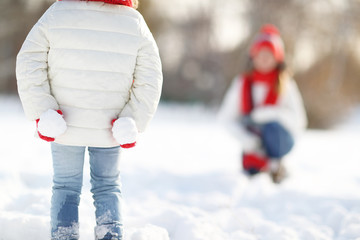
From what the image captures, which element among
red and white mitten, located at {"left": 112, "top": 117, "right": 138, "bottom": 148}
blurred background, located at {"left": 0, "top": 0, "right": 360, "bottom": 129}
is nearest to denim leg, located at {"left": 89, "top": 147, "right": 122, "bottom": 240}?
red and white mitten, located at {"left": 112, "top": 117, "right": 138, "bottom": 148}

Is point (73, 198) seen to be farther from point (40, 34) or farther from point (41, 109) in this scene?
point (40, 34)

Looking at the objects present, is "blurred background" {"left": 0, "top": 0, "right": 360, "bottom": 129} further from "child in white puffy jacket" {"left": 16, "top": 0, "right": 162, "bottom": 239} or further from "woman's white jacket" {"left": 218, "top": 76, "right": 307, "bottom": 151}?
"child in white puffy jacket" {"left": 16, "top": 0, "right": 162, "bottom": 239}

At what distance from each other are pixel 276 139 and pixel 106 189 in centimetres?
227

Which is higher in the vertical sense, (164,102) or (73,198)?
(73,198)

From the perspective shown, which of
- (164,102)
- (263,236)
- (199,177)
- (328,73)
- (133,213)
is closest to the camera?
(263,236)

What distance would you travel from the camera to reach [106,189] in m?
1.80

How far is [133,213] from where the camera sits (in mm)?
2389

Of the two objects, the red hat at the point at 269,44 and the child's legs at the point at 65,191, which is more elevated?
the red hat at the point at 269,44

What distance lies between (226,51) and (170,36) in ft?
10.3

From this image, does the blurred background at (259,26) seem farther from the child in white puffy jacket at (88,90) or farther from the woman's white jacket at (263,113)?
the child in white puffy jacket at (88,90)

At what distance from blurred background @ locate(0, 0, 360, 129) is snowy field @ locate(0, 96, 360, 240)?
6964 mm

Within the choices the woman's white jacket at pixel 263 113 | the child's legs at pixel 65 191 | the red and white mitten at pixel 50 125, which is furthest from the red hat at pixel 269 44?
the red and white mitten at pixel 50 125

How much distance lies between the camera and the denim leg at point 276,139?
12.0ft

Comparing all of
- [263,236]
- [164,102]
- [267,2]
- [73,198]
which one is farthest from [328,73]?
[73,198]
